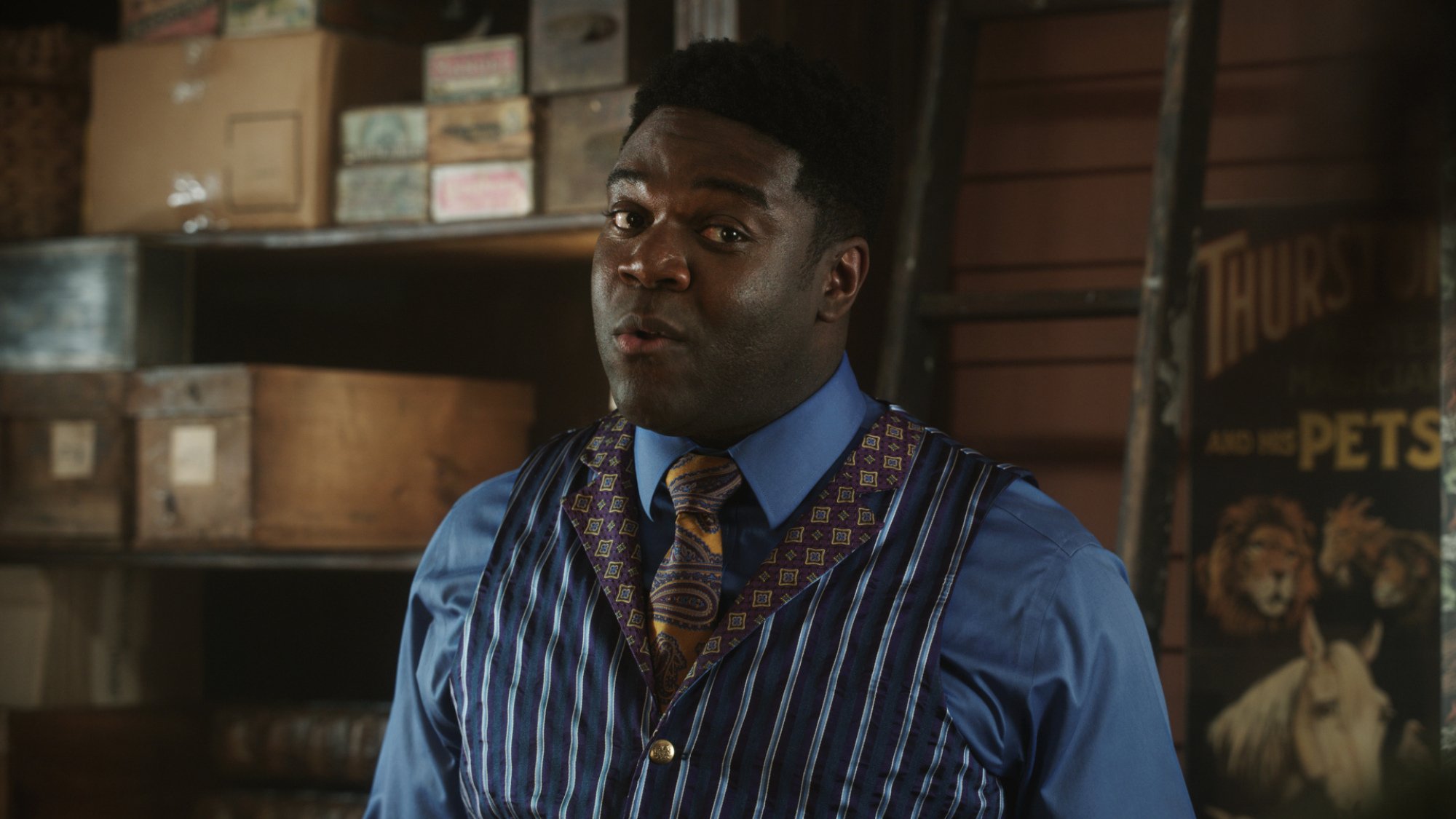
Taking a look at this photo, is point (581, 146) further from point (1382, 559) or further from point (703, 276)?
point (1382, 559)

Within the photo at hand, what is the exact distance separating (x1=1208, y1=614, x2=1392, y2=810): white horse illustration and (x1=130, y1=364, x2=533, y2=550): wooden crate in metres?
1.36

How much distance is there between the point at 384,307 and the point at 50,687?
0.96 m

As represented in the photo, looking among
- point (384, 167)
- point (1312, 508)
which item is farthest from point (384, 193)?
point (1312, 508)

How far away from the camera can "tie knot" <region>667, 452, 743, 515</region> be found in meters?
1.27

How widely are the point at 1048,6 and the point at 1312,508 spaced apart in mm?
870

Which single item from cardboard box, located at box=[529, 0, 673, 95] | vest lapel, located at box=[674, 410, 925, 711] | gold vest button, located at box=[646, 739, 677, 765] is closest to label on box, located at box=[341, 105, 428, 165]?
cardboard box, located at box=[529, 0, 673, 95]

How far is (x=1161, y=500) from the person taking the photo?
1.96 meters

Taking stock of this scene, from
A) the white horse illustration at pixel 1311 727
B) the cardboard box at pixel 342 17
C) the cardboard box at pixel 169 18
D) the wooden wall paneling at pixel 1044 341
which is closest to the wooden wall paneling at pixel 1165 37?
the wooden wall paneling at pixel 1044 341

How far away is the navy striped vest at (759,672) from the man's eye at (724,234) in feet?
0.71

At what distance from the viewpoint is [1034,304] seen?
2096 mm

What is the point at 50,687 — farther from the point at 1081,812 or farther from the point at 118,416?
the point at 1081,812

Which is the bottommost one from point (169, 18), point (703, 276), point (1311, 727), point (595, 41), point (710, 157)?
point (1311, 727)

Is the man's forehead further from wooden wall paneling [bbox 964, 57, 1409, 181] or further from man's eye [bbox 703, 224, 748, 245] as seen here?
wooden wall paneling [bbox 964, 57, 1409, 181]

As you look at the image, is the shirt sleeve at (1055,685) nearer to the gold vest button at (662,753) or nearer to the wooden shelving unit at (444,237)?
the gold vest button at (662,753)
